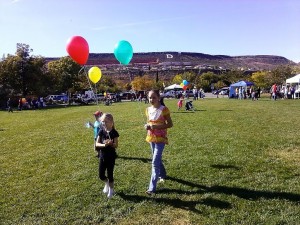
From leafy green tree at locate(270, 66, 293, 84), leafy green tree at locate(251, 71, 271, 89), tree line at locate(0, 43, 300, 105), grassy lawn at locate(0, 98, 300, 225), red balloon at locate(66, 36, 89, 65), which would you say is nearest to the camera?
grassy lawn at locate(0, 98, 300, 225)

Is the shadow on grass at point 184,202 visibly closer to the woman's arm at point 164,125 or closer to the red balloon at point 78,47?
the woman's arm at point 164,125

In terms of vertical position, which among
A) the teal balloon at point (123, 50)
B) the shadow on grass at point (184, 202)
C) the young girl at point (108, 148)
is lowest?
the shadow on grass at point (184, 202)

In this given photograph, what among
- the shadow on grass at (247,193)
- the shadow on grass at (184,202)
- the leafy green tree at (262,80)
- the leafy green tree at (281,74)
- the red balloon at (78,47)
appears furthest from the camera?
the leafy green tree at (262,80)

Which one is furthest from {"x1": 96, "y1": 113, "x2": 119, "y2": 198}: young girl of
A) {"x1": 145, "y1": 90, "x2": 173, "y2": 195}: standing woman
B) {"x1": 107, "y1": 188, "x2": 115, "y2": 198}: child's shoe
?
{"x1": 145, "y1": 90, "x2": 173, "y2": 195}: standing woman

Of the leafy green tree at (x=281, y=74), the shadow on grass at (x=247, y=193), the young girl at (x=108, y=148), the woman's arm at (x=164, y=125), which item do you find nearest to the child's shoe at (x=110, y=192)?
the young girl at (x=108, y=148)

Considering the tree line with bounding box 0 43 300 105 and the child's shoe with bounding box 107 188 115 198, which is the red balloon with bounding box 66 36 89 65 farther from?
the tree line with bounding box 0 43 300 105

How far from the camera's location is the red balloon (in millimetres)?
9023

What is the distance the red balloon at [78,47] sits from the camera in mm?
→ 9023

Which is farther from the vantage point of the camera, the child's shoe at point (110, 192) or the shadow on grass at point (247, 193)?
the child's shoe at point (110, 192)

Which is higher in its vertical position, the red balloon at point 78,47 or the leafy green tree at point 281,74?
the leafy green tree at point 281,74

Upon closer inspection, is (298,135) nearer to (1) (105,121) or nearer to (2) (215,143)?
(2) (215,143)

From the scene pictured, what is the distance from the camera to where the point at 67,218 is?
17.8 feet

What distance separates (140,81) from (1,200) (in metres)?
Result: 99.4

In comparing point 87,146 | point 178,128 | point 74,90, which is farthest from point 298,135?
point 74,90
